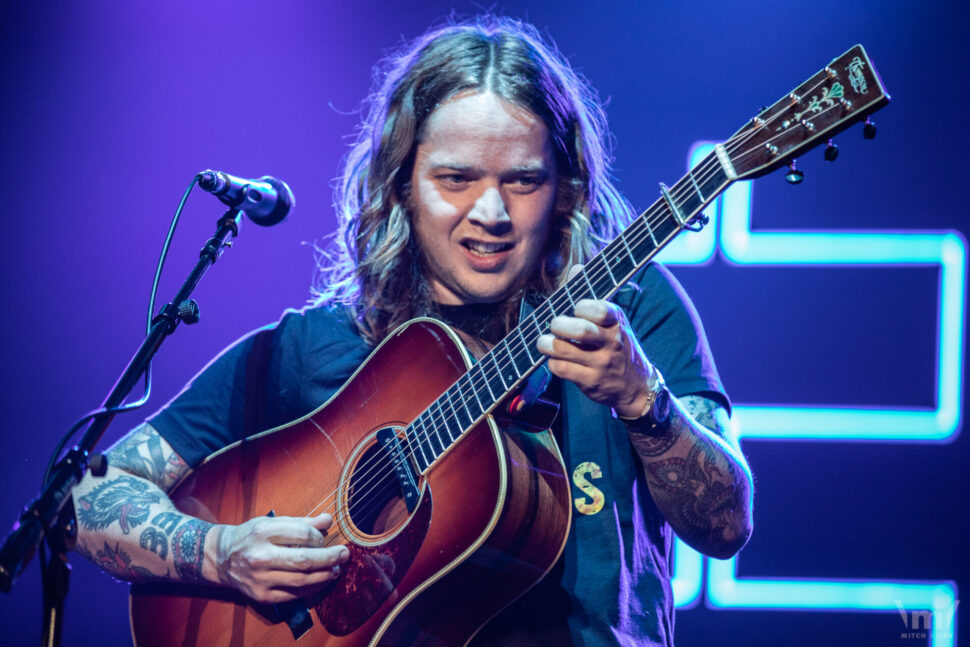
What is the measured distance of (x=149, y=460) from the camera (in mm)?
2219

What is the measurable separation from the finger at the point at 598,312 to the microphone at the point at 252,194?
95 cm

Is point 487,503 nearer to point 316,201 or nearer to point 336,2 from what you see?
point 316,201

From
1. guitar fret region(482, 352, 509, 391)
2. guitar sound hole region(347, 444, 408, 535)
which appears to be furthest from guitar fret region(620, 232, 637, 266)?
guitar sound hole region(347, 444, 408, 535)

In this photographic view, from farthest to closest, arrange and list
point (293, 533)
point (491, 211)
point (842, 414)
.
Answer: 1. point (842, 414)
2. point (491, 211)
3. point (293, 533)

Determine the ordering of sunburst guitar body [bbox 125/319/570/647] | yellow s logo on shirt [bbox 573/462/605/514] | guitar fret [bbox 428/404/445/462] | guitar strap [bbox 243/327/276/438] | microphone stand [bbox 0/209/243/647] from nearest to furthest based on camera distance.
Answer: microphone stand [bbox 0/209/243/647]
sunburst guitar body [bbox 125/319/570/647]
guitar fret [bbox 428/404/445/462]
yellow s logo on shirt [bbox 573/462/605/514]
guitar strap [bbox 243/327/276/438]

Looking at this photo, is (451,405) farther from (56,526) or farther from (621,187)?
(621,187)

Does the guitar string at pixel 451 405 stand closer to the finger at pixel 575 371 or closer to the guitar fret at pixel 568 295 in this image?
the guitar fret at pixel 568 295

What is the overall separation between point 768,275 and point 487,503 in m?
2.04

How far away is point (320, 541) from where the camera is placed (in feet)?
6.23

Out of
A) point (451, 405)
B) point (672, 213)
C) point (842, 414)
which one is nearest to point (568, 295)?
point (672, 213)

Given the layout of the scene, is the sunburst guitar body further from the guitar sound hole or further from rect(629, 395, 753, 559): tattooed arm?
rect(629, 395, 753, 559): tattooed arm

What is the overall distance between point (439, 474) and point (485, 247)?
633 millimetres

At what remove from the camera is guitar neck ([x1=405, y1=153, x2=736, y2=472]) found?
1520 mm

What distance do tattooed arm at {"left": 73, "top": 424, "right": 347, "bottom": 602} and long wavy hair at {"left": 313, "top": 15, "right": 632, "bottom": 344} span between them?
637 millimetres
